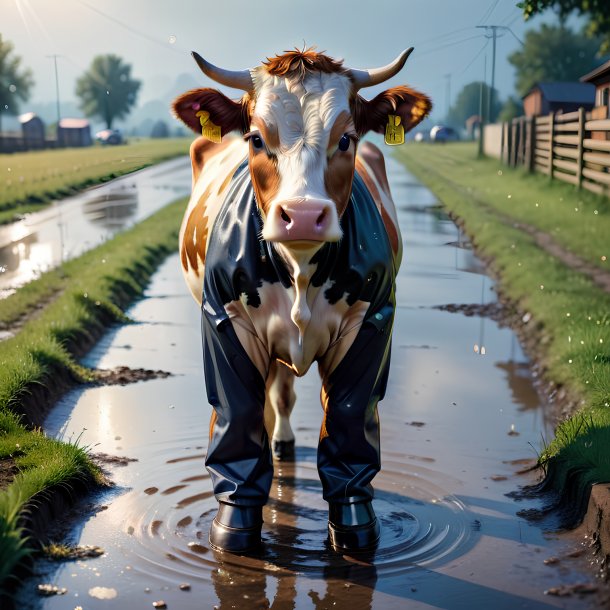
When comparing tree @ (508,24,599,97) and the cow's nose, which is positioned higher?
tree @ (508,24,599,97)

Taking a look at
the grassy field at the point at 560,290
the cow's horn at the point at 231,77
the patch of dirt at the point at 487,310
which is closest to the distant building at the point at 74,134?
the grassy field at the point at 560,290

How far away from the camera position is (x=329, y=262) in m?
4.64

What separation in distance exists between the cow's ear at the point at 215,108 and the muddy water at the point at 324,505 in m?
1.97

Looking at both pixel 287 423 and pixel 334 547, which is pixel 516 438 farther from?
pixel 334 547

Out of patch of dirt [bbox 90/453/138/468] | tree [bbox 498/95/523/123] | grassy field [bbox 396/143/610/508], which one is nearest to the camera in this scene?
grassy field [bbox 396/143/610/508]

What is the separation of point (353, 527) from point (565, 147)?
17664 millimetres

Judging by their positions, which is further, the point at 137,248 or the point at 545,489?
the point at 137,248

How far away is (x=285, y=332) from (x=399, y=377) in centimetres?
336

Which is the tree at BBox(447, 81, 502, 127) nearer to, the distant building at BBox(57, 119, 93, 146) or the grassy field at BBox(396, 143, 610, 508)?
the distant building at BBox(57, 119, 93, 146)

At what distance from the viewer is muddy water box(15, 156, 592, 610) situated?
174 inches

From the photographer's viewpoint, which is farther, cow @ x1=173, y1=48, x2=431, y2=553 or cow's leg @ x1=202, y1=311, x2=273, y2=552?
cow's leg @ x1=202, y1=311, x2=273, y2=552

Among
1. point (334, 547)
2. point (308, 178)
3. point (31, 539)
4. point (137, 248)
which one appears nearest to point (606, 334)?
point (334, 547)

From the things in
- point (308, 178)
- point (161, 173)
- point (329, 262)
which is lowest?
point (161, 173)

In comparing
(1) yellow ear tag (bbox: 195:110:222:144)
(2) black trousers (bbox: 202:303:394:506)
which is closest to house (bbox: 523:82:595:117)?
(1) yellow ear tag (bbox: 195:110:222:144)
